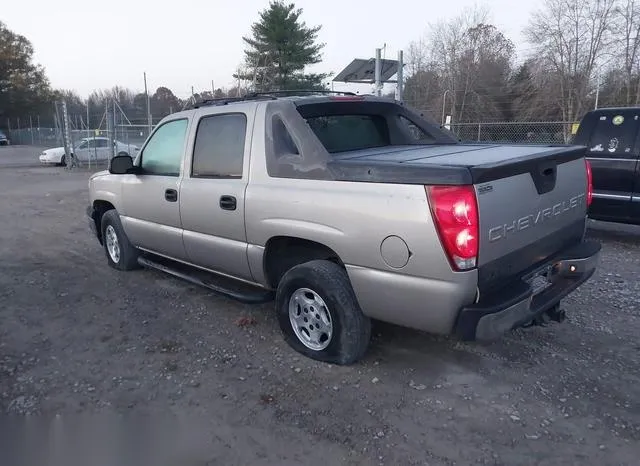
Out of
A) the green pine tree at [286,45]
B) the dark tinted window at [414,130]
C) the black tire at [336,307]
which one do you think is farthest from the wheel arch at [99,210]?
the green pine tree at [286,45]

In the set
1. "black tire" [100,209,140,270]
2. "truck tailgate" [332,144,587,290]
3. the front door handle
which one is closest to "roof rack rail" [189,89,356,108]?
the front door handle

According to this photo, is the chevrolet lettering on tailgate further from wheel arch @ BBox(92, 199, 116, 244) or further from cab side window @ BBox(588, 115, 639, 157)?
wheel arch @ BBox(92, 199, 116, 244)

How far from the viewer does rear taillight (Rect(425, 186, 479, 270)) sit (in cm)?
279

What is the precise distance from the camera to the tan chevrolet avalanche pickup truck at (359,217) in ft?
9.58

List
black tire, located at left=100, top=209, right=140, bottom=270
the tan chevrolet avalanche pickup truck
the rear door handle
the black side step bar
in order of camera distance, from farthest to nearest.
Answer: black tire, located at left=100, top=209, right=140, bottom=270 → the black side step bar → the rear door handle → the tan chevrolet avalanche pickup truck

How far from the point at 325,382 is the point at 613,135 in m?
→ 5.76

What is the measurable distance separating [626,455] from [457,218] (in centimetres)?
151

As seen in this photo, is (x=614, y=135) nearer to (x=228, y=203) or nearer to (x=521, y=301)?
(x=521, y=301)

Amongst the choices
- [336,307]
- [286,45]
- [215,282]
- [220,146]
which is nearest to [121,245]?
[215,282]

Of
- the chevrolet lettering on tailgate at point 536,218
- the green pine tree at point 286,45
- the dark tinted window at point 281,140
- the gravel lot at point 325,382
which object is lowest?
the gravel lot at point 325,382

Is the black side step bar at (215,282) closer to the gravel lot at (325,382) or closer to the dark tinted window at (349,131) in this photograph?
the gravel lot at (325,382)

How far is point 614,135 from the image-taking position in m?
7.02

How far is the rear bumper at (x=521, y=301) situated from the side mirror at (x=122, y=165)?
366 cm

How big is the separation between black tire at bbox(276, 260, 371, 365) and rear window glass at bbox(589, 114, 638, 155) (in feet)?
17.3
